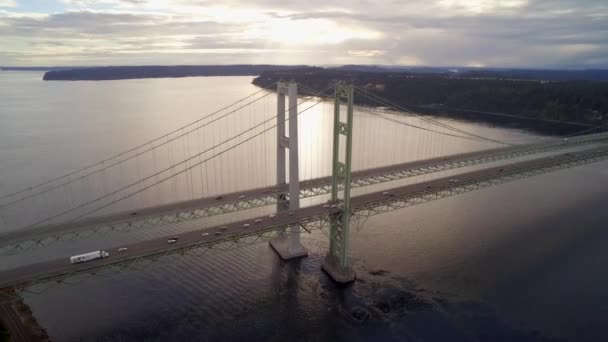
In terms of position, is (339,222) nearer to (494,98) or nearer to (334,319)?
(334,319)

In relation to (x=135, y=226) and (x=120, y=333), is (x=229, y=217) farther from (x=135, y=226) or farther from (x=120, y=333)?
(x=120, y=333)

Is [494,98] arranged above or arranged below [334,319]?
above

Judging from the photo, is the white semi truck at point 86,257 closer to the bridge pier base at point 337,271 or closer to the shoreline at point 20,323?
the shoreline at point 20,323

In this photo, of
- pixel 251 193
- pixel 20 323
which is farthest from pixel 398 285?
pixel 20 323

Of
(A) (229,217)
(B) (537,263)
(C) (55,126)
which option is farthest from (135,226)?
(C) (55,126)

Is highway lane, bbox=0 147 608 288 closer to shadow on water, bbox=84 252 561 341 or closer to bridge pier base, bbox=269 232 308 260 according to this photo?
bridge pier base, bbox=269 232 308 260

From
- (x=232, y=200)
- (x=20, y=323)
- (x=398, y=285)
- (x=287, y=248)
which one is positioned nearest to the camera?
(x=20, y=323)

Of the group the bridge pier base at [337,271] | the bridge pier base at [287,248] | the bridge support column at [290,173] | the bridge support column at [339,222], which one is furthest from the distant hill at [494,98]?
the bridge pier base at [337,271]
